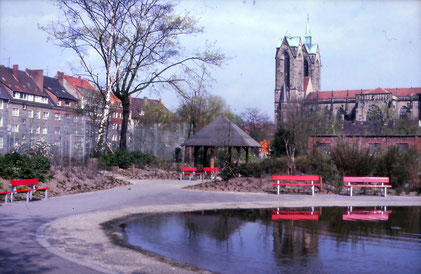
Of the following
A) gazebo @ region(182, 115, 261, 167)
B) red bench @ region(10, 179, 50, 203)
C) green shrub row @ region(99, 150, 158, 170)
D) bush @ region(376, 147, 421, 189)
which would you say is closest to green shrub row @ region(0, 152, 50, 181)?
red bench @ region(10, 179, 50, 203)

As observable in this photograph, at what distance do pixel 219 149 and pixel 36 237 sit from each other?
16257 millimetres

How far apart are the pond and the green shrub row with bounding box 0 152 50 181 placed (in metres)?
5.68

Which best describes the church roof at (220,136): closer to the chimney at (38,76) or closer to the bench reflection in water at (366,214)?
the bench reflection in water at (366,214)

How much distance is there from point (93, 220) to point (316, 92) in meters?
130

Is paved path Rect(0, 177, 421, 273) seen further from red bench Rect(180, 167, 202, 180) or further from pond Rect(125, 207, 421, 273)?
red bench Rect(180, 167, 202, 180)

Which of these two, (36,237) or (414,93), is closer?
(36,237)

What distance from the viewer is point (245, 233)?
1031cm

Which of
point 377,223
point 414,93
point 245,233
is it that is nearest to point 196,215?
point 245,233

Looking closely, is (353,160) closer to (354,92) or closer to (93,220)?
(93,220)

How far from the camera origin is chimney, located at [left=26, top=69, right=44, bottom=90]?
65.2 metres

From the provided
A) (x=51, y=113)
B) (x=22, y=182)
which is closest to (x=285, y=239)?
(x=22, y=182)

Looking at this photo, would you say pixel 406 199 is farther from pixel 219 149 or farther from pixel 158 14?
pixel 158 14

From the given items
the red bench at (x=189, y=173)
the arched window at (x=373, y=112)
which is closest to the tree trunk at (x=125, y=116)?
the red bench at (x=189, y=173)

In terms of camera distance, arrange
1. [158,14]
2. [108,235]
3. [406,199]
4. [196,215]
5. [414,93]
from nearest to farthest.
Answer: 1. [108,235]
2. [196,215]
3. [406,199]
4. [158,14]
5. [414,93]
